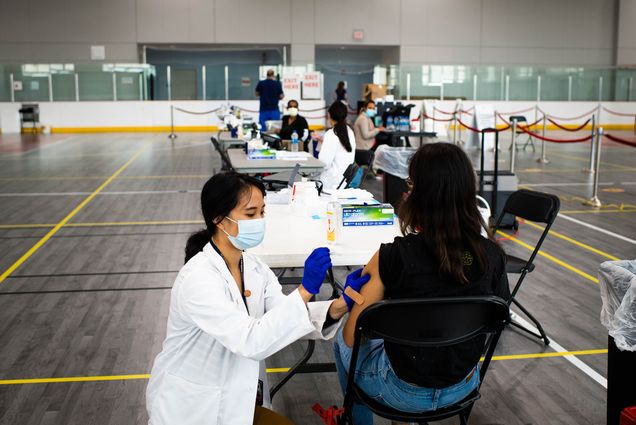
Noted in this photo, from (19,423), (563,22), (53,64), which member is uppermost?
(563,22)

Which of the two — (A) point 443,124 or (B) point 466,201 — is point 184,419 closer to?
(B) point 466,201

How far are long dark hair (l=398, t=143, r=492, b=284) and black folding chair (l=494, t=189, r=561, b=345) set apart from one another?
6.30 ft

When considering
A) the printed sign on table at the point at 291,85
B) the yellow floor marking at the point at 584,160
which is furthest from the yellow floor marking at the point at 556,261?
the printed sign on table at the point at 291,85

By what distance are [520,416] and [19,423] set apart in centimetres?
234

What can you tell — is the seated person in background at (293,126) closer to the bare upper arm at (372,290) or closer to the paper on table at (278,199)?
the paper on table at (278,199)

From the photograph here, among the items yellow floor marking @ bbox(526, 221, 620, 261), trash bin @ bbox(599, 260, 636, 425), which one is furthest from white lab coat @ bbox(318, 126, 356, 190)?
trash bin @ bbox(599, 260, 636, 425)

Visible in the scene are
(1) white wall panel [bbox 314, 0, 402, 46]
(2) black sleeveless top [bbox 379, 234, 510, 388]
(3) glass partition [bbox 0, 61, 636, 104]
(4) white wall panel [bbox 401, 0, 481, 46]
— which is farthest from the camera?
(4) white wall panel [bbox 401, 0, 481, 46]

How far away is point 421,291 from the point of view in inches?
89.3

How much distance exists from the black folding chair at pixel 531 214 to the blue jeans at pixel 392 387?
1862 mm

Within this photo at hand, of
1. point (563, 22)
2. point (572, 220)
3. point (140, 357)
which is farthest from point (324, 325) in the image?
point (563, 22)

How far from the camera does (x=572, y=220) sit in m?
8.36

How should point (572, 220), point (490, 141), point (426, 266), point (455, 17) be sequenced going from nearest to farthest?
point (426, 266) < point (572, 220) < point (490, 141) < point (455, 17)

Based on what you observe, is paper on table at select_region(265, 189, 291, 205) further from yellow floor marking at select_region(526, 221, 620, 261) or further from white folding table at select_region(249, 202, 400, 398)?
yellow floor marking at select_region(526, 221, 620, 261)

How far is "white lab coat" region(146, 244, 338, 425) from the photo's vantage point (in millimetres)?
2045
